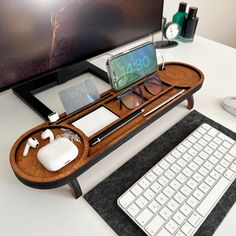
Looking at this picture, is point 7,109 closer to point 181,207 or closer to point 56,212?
point 56,212

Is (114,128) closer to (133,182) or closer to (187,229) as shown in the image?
(133,182)

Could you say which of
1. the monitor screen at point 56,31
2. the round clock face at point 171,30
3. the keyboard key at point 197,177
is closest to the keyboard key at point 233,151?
the keyboard key at point 197,177

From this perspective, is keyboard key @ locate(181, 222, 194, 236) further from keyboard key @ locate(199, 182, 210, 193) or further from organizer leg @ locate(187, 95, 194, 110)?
organizer leg @ locate(187, 95, 194, 110)

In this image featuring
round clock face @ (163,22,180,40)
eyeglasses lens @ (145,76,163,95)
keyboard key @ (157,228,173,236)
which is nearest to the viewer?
keyboard key @ (157,228,173,236)

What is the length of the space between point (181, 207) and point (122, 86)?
295mm

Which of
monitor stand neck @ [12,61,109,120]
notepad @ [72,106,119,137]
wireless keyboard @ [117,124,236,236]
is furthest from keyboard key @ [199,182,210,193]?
monitor stand neck @ [12,61,109,120]

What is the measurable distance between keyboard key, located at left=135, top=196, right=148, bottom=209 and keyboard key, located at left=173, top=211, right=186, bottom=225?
5cm

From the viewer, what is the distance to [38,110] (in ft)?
1.85

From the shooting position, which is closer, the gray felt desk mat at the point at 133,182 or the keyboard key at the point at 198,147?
the gray felt desk mat at the point at 133,182

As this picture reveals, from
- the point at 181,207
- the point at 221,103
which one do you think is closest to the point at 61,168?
the point at 181,207

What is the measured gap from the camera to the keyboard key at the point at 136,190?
Answer: 41cm

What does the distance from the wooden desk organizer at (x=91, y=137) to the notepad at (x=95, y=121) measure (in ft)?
0.03

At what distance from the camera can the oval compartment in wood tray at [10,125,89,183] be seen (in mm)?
360

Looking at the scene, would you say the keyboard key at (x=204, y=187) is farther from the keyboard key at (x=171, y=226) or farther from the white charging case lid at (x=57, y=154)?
the white charging case lid at (x=57, y=154)
